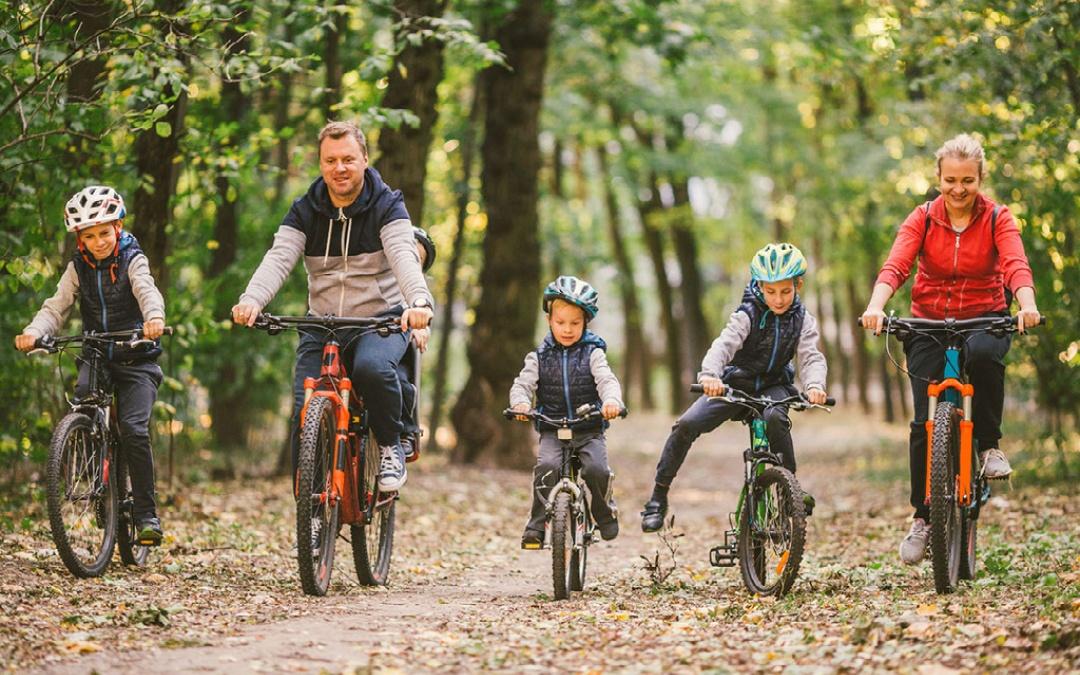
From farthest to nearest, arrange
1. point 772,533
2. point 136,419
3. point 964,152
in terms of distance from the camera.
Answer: point 136,419 → point 964,152 → point 772,533

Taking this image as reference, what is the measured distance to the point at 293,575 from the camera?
7852mm

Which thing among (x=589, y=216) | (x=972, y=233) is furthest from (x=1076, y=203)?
(x=589, y=216)

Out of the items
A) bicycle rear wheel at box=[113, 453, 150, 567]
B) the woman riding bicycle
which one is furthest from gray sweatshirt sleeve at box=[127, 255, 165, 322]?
the woman riding bicycle

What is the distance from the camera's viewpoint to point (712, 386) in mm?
6852

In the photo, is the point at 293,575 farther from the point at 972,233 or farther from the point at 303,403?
the point at 972,233

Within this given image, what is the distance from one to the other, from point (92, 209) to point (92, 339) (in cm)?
75

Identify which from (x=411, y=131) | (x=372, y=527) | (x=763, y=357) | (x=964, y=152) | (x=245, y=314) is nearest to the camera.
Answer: (x=245, y=314)

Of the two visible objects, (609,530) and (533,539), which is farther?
(609,530)

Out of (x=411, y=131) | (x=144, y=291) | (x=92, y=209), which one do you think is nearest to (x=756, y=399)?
(x=144, y=291)

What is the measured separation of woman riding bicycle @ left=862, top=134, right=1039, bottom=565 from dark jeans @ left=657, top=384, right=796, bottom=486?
0.80 metres

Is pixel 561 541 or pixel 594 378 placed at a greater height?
pixel 594 378

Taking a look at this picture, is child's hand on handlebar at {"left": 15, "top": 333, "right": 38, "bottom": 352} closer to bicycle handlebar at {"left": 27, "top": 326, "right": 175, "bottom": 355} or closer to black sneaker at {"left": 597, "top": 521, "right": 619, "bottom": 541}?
bicycle handlebar at {"left": 27, "top": 326, "right": 175, "bottom": 355}

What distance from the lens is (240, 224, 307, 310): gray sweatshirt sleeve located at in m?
6.82

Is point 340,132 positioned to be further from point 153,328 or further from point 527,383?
point 527,383
